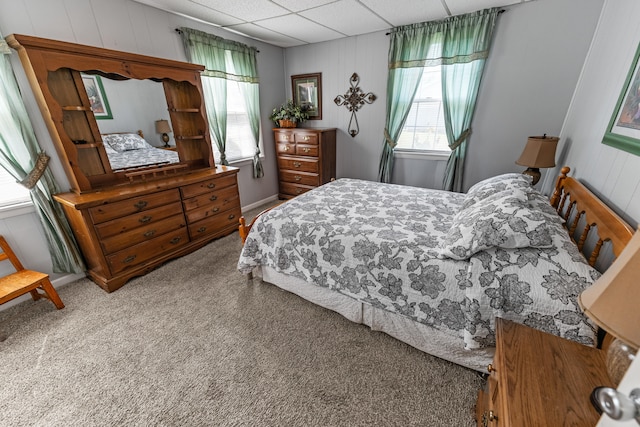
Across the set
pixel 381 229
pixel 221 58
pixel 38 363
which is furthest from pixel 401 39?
pixel 38 363

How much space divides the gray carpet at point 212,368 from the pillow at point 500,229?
2.47ft

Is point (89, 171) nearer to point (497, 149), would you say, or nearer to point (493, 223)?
point (493, 223)

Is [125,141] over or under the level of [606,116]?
under

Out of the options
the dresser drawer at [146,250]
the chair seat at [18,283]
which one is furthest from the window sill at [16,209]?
the dresser drawer at [146,250]

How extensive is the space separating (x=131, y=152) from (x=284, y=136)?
208cm

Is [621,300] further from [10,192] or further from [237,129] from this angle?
[237,129]

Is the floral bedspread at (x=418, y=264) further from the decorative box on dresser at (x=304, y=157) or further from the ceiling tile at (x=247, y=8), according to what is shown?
the ceiling tile at (x=247, y=8)

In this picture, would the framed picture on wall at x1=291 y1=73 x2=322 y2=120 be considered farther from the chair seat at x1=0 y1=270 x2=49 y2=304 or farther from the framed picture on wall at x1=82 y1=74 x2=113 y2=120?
the chair seat at x1=0 y1=270 x2=49 y2=304

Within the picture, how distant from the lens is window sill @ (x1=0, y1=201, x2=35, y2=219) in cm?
196

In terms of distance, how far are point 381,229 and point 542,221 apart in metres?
0.86

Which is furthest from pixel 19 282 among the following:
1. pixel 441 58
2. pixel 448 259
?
pixel 441 58

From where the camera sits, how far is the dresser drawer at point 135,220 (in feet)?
6.93

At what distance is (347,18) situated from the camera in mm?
2836

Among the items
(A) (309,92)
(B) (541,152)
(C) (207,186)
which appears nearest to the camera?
(B) (541,152)
